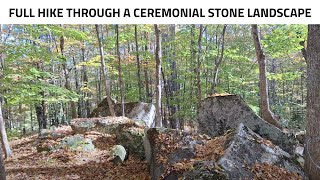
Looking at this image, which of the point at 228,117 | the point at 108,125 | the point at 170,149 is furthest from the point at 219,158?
the point at 108,125

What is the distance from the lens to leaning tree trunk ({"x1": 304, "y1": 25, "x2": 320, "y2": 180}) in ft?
14.9

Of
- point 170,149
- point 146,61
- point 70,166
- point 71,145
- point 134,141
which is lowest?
point 70,166

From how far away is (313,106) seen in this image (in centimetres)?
471

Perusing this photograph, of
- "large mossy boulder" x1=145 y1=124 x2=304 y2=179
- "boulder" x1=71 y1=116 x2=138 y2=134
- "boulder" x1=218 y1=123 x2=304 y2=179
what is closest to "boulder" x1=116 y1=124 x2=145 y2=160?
"large mossy boulder" x1=145 y1=124 x2=304 y2=179

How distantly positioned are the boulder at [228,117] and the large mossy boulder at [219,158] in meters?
1.65

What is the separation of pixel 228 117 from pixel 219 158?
3.21m

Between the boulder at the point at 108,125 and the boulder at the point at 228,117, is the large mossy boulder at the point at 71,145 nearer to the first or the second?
the boulder at the point at 108,125

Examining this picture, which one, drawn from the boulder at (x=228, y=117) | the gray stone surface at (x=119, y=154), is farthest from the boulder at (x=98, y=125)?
the boulder at (x=228, y=117)

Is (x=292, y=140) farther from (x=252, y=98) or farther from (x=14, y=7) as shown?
(x=252, y=98)

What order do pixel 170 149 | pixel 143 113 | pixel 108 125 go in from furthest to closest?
pixel 143 113, pixel 108 125, pixel 170 149

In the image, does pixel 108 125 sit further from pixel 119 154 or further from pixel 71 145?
pixel 119 154

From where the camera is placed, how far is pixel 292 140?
20.8 ft

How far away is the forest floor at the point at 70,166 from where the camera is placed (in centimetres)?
679

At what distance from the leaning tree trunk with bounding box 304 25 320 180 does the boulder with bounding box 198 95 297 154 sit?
5.59 feet
